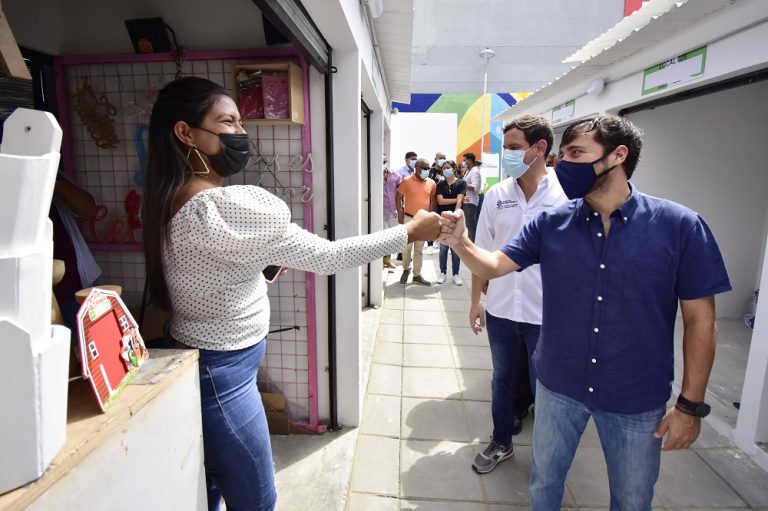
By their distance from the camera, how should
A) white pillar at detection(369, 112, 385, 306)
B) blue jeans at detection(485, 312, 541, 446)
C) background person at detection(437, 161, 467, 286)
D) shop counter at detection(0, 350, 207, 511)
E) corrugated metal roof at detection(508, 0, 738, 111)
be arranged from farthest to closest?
1. background person at detection(437, 161, 467, 286)
2. white pillar at detection(369, 112, 385, 306)
3. corrugated metal roof at detection(508, 0, 738, 111)
4. blue jeans at detection(485, 312, 541, 446)
5. shop counter at detection(0, 350, 207, 511)

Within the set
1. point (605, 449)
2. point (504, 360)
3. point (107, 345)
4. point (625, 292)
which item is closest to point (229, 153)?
point (107, 345)

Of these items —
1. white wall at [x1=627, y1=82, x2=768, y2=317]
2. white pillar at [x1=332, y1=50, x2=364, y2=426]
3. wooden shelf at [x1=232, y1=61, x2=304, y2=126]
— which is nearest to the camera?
wooden shelf at [x1=232, y1=61, x2=304, y2=126]

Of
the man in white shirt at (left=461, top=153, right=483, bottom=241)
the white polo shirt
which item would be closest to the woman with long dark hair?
the white polo shirt

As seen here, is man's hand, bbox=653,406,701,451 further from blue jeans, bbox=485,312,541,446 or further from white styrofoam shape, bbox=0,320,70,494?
white styrofoam shape, bbox=0,320,70,494

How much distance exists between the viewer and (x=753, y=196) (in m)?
4.77

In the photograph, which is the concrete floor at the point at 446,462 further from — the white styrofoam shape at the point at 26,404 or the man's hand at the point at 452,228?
the white styrofoam shape at the point at 26,404

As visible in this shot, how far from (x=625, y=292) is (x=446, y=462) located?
5.42 feet

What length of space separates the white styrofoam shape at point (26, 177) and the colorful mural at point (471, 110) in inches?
531

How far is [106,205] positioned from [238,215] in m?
1.84

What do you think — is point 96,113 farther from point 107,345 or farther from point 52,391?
point 52,391

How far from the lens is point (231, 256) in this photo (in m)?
1.26

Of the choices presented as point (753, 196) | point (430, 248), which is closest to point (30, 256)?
point (753, 196)

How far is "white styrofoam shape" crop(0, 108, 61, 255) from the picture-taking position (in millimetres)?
602

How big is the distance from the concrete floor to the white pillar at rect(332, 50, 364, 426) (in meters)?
0.30
